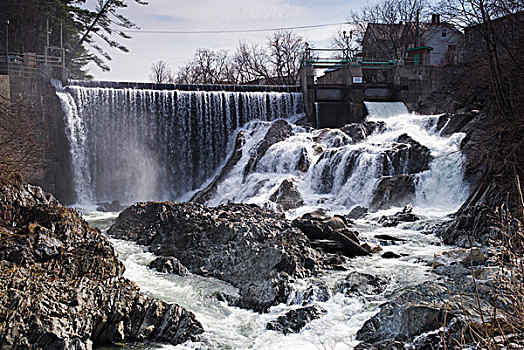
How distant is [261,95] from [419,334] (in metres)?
22.4

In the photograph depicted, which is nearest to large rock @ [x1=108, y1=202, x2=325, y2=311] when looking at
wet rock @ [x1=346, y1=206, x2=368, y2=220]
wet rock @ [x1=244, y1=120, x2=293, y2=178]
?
wet rock @ [x1=346, y1=206, x2=368, y2=220]

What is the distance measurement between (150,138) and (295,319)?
19685mm

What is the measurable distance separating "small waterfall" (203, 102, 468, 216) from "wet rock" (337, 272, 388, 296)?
827 centimetres

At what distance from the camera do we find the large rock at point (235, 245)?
30.9 feet

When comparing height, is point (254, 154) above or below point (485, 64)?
below

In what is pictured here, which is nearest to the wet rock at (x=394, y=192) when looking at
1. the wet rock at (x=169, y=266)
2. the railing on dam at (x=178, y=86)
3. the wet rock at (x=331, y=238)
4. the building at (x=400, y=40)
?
the wet rock at (x=331, y=238)

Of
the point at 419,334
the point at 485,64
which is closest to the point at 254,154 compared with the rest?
the point at 485,64

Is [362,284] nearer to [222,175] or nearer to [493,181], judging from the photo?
[493,181]

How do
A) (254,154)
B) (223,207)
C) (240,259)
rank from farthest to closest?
(254,154) → (223,207) → (240,259)

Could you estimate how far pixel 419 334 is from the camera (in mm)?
6250

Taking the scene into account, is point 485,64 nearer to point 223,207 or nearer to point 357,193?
point 357,193

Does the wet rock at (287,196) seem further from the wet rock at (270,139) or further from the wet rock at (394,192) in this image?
the wet rock at (270,139)

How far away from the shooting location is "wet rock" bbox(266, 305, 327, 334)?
782 centimetres

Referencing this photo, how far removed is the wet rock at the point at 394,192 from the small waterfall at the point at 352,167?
17 cm
